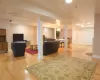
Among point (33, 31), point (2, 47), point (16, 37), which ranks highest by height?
point (33, 31)

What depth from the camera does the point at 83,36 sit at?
44.2ft

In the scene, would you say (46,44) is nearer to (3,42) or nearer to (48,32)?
(3,42)

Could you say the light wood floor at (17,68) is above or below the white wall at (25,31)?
below

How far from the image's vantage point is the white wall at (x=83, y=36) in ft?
42.3

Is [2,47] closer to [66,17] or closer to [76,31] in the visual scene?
[66,17]

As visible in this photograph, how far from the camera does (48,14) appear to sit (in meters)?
5.63

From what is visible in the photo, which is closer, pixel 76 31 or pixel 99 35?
pixel 99 35

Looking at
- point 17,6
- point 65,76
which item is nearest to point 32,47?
point 17,6

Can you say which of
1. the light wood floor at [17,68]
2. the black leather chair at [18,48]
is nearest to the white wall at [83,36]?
the light wood floor at [17,68]

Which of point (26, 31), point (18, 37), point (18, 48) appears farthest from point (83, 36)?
point (18, 48)

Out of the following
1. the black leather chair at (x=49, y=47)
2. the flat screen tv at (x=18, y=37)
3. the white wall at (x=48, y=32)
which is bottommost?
the black leather chair at (x=49, y=47)

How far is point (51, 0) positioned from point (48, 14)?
5.45 ft

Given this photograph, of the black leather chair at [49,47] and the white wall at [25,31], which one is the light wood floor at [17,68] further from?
the white wall at [25,31]

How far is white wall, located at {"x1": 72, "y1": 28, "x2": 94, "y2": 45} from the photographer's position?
12903mm
